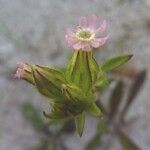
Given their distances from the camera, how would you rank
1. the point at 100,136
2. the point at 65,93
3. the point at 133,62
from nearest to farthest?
the point at 65,93, the point at 100,136, the point at 133,62

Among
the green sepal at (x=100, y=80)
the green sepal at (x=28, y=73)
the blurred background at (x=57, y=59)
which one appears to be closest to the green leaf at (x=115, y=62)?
the green sepal at (x=100, y=80)

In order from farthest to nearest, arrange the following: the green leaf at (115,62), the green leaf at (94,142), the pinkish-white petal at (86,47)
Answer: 1. the green leaf at (94,142)
2. the green leaf at (115,62)
3. the pinkish-white petal at (86,47)

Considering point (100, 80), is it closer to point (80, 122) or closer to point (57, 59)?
point (80, 122)

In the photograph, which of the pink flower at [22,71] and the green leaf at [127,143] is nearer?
the pink flower at [22,71]

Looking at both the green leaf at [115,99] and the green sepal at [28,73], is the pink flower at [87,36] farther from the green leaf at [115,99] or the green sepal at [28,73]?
the green leaf at [115,99]

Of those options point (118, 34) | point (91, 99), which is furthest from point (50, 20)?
point (91, 99)

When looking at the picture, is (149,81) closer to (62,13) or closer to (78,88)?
(62,13)

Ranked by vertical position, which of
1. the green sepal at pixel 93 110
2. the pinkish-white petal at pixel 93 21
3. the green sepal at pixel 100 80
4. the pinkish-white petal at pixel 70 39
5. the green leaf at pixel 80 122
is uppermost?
the pinkish-white petal at pixel 93 21

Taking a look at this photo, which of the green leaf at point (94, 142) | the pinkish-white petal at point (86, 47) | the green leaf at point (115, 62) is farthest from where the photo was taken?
the green leaf at point (94, 142)
